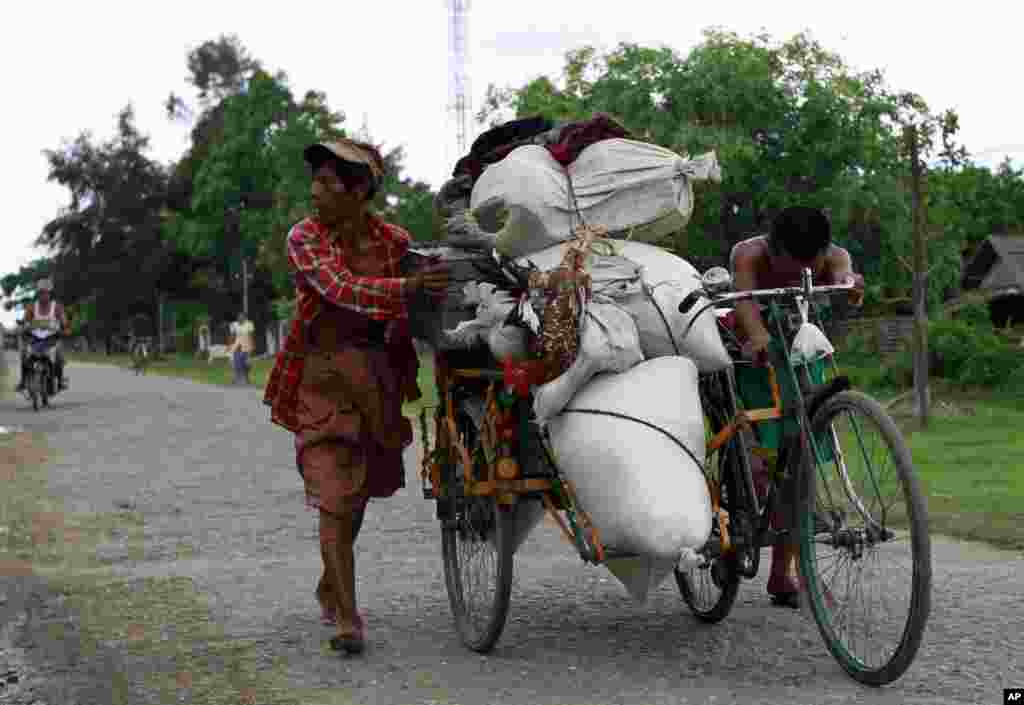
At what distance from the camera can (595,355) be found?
488 centimetres

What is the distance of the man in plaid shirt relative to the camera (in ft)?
18.2

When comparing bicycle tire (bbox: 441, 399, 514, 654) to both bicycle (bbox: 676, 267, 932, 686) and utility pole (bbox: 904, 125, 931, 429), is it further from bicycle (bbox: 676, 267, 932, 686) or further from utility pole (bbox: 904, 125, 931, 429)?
utility pole (bbox: 904, 125, 931, 429)

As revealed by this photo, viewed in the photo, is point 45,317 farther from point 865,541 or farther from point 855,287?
point 865,541

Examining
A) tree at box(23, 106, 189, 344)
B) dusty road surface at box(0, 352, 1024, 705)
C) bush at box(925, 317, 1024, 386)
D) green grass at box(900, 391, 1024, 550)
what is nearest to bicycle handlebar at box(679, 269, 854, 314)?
dusty road surface at box(0, 352, 1024, 705)

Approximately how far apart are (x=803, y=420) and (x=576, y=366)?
30.6 inches

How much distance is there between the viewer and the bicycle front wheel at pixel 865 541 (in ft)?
14.5

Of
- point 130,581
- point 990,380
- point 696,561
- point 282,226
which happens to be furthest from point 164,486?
point 282,226

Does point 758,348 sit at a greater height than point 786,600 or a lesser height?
greater

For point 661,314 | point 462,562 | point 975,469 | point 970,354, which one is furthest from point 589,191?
point 970,354

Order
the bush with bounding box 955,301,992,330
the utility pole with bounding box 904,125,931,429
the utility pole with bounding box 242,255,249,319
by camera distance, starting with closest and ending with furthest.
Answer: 1. the utility pole with bounding box 904,125,931,429
2. the bush with bounding box 955,301,992,330
3. the utility pole with bounding box 242,255,249,319

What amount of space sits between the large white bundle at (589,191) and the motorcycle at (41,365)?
1737 centimetres

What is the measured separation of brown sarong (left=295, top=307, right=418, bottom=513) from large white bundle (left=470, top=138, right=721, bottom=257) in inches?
28.4

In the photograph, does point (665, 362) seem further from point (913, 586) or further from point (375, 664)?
point (375, 664)

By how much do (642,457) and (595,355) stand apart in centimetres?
38
